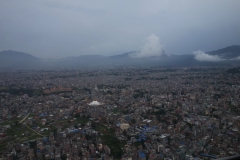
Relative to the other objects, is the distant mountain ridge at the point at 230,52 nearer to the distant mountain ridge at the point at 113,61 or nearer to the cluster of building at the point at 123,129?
the distant mountain ridge at the point at 113,61

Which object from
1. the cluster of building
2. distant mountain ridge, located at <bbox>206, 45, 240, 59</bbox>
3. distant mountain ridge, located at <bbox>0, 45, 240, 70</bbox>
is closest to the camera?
the cluster of building

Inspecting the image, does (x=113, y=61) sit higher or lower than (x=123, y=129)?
higher

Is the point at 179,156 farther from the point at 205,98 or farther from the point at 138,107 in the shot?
the point at 205,98

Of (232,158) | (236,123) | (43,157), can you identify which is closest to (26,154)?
(43,157)

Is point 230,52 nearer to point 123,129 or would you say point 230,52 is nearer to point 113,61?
point 113,61

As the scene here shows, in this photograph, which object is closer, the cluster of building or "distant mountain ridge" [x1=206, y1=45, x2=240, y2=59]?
the cluster of building

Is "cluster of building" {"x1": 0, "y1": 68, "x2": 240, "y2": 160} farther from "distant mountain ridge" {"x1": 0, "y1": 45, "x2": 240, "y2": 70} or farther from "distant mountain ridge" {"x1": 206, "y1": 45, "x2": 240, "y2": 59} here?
"distant mountain ridge" {"x1": 206, "y1": 45, "x2": 240, "y2": 59}

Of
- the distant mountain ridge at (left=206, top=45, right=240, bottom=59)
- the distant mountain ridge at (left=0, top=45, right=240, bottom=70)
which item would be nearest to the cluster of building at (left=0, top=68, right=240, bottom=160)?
the distant mountain ridge at (left=0, top=45, right=240, bottom=70)

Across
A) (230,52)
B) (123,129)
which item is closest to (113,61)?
(230,52)
